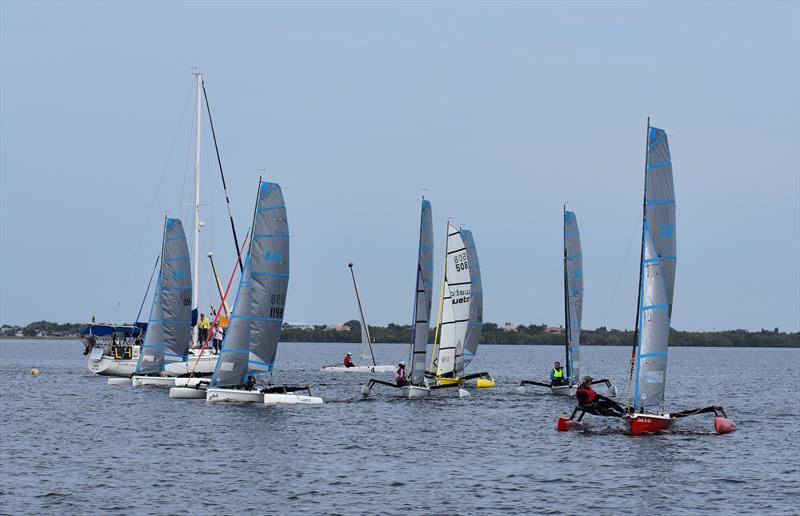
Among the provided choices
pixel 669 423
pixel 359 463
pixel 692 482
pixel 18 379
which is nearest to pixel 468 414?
pixel 669 423

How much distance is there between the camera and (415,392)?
56125 millimetres

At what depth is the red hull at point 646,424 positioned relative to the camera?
4094 centimetres

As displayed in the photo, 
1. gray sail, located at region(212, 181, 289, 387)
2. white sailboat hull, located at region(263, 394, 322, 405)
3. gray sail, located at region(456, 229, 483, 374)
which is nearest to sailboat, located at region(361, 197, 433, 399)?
white sailboat hull, located at region(263, 394, 322, 405)

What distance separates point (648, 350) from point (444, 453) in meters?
8.01

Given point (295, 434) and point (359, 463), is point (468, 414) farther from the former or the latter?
point (359, 463)

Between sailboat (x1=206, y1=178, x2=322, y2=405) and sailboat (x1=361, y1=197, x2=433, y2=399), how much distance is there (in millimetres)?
6680

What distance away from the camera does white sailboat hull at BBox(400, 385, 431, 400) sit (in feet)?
184

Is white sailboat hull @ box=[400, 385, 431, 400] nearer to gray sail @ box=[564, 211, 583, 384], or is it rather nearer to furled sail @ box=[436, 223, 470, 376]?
furled sail @ box=[436, 223, 470, 376]

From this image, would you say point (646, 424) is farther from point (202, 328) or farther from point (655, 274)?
point (202, 328)

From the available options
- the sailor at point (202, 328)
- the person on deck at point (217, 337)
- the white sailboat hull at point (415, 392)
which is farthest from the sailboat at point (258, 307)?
the sailor at point (202, 328)

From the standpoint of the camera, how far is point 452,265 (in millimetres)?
60969

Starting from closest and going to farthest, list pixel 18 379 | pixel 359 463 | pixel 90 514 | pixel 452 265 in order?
pixel 90 514
pixel 359 463
pixel 452 265
pixel 18 379

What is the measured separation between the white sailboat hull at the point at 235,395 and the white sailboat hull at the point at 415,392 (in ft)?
29.2

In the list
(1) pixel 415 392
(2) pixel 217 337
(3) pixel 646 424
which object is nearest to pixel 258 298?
(1) pixel 415 392
